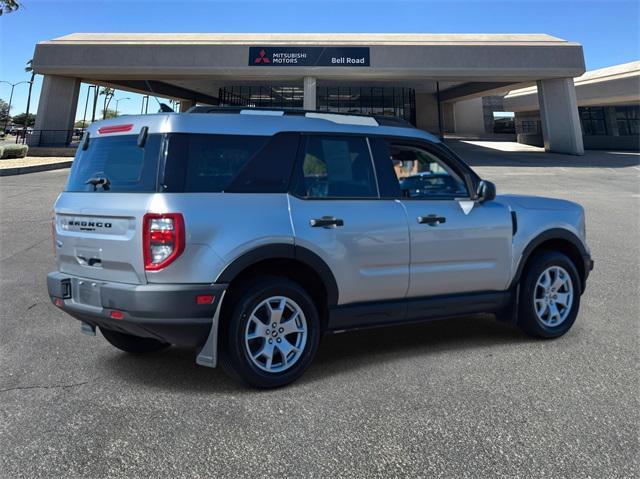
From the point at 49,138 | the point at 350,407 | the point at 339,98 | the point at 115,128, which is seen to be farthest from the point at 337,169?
the point at 339,98

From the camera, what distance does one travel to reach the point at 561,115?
32.3m

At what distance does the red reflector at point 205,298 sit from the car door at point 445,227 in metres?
1.60

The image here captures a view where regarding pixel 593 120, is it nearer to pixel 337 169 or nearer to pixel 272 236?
pixel 337 169

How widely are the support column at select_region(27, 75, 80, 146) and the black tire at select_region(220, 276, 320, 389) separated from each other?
32.1 meters

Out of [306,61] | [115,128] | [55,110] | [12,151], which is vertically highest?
[306,61]

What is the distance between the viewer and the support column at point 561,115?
31.6m

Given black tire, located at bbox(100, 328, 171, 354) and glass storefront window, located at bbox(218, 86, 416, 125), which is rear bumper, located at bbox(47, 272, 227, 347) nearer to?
black tire, located at bbox(100, 328, 171, 354)

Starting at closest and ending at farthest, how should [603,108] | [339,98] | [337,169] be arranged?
[337,169], [339,98], [603,108]

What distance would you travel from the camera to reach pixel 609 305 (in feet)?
19.2

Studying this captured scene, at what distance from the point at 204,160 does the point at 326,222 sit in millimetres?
957

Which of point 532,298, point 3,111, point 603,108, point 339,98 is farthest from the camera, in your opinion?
point 3,111

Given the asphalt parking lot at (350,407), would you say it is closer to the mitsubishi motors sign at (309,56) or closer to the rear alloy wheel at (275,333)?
the rear alloy wheel at (275,333)

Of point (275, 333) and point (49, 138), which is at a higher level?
point (49, 138)

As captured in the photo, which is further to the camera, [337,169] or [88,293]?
[337,169]
